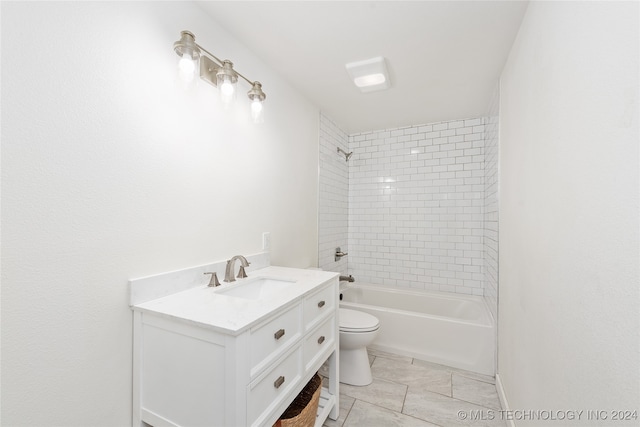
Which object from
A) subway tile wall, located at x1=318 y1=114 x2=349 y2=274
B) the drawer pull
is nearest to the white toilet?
subway tile wall, located at x1=318 y1=114 x2=349 y2=274

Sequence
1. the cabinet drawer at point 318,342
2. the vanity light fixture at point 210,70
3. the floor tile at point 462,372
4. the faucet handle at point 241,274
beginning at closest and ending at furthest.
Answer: the vanity light fixture at point 210,70
the cabinet drawer at point 318,342
the faucet handle at point 241,274
the floor tile at point 462,372

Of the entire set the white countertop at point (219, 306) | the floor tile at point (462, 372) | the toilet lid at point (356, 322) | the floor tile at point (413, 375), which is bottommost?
the floor tile at point (462, 372)

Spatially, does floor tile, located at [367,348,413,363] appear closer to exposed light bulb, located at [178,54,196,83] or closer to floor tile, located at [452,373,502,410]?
floor tile, located at [452,373,502,410]

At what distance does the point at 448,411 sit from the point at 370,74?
7.83ft

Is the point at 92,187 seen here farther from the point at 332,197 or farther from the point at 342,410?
the point at 332,197

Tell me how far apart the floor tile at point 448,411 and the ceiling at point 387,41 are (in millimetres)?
2353

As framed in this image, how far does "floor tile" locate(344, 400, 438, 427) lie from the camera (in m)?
1.70

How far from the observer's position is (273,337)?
1.11 meters

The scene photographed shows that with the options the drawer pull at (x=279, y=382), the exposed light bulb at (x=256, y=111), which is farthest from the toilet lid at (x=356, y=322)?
the exposed light bulb at (x=256, y=111)

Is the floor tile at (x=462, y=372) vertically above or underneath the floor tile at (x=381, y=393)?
underneath

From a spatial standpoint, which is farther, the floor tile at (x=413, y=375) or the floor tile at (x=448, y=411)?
the floor tile at (x=413, y=375)

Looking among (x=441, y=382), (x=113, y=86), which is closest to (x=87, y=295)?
(x=113, y=86)

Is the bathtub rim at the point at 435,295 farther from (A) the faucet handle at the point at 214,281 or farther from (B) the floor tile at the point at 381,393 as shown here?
(A) the faucet handle at the point at 214,281

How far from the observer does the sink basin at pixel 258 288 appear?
4.97 ft
